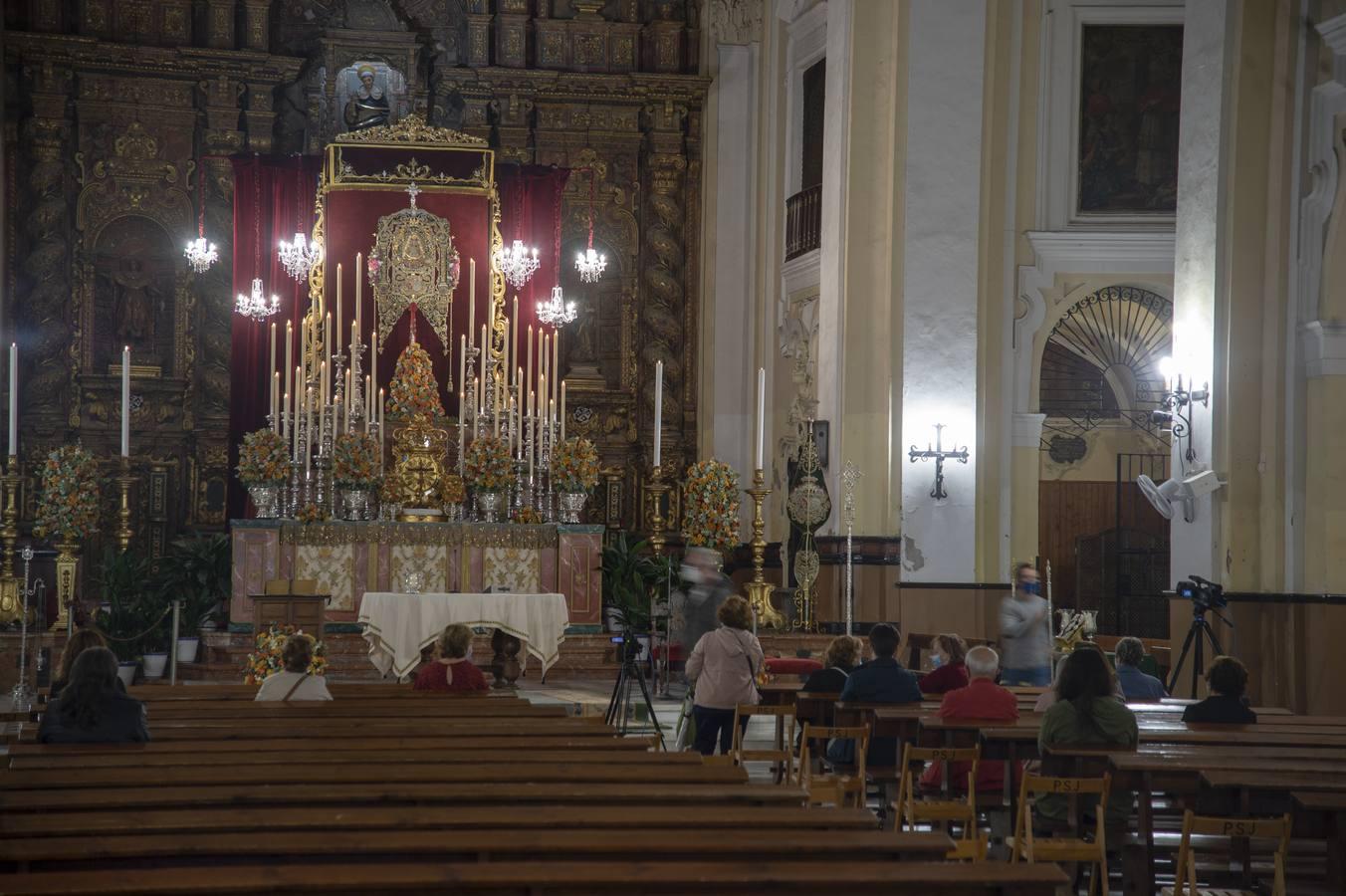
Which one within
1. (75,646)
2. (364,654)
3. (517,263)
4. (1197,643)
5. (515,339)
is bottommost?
(364,654)

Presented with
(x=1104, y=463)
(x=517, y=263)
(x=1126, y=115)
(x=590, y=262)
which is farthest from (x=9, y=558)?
(x=1126, y=115)

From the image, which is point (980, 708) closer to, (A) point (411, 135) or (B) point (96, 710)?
(B) point (96, 710)

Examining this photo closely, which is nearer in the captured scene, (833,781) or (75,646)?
(833,781)

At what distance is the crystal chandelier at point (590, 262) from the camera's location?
2336cm

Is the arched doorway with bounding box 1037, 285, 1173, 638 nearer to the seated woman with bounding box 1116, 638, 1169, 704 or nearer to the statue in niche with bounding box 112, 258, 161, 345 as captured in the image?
Answer: the seated woman with bounding box 1116, 638, 1169, 704

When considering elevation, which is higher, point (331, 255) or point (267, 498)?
point (331, 255)

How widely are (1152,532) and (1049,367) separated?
2.38 metres

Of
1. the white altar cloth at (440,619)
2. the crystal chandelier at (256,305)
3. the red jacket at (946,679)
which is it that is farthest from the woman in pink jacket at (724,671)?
the crystal chandelier at (256,305)

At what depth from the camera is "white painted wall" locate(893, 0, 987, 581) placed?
18.0 m

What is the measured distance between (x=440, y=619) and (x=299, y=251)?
7.82 m

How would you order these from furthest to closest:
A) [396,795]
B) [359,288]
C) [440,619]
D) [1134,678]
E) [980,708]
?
[359,288] → [440,619] → [1134,678] → [980,708] → [396,795]

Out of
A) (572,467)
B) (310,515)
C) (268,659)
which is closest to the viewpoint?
(268,659)

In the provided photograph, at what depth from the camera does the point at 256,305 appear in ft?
73.5

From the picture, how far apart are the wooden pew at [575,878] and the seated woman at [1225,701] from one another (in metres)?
4.57
